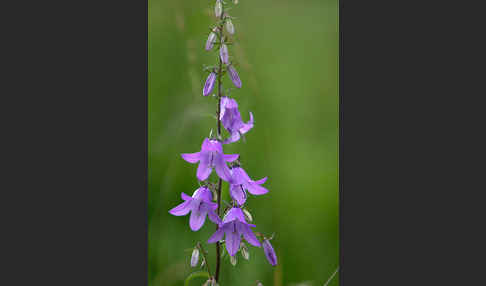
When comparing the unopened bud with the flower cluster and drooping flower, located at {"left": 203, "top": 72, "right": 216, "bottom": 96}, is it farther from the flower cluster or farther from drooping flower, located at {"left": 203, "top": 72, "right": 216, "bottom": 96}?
drooping flower, located at {"left": 203, "top": 72, "right": 216, "bottom": 96}

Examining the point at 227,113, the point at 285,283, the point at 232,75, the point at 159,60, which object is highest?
the point at 159,60

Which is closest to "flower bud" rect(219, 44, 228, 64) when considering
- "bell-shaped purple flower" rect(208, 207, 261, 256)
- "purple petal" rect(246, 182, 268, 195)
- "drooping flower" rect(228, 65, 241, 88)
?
"drooping flower" rect(228, 65, 241, 88)

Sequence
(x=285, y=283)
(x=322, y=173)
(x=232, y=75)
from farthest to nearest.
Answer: (x=322, y=173) → (x=285, y=283) → (x=232, y=75)

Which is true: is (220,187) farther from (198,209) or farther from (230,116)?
(230,116)

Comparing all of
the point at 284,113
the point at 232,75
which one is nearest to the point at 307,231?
the point at 284,113

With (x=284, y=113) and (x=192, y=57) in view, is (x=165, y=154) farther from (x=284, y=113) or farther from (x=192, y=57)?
(x=284, y=113)

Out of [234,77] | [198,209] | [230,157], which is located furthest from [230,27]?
[198,209]

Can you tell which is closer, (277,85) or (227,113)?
(227,113)

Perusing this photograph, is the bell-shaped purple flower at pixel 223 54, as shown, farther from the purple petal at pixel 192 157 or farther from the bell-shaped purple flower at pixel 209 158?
the purple petal at pixel 192 157
